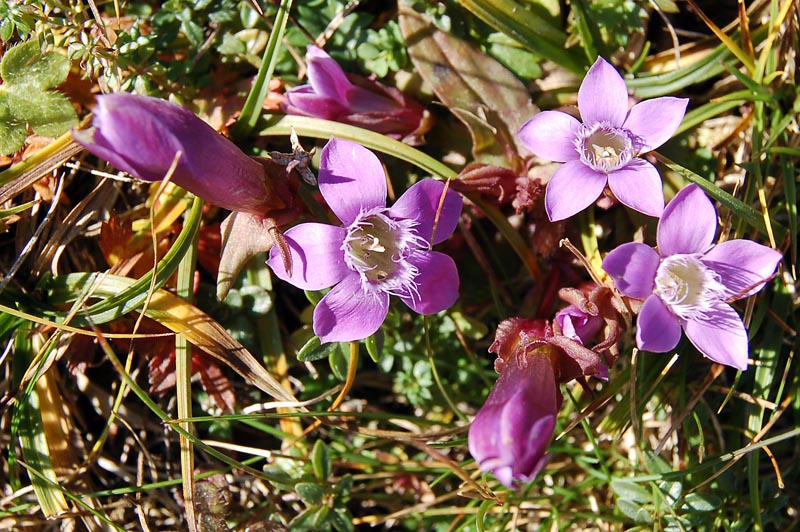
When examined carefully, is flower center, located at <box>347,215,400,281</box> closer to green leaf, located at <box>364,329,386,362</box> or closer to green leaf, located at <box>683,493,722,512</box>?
green leaf, located at <box>364,329,386,362</box>

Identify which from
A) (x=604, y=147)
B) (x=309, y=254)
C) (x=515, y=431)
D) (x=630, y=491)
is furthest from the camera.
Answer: (x=630, y=491)

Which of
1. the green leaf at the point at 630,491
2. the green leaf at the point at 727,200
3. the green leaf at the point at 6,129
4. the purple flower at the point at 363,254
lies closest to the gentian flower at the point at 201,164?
the purple flower at the point at 363,254

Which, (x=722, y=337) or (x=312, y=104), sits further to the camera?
(x=312, y=104)

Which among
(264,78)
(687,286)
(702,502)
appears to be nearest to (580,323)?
(687,286)

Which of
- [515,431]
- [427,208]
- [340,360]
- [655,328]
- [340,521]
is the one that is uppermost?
[427,208]

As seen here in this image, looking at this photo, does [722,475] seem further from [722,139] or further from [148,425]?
[148,425]

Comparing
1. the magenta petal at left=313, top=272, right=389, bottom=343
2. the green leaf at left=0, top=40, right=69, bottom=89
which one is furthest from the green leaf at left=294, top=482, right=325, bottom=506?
the green leaf at left=0, top=40, right=69, bottom=89

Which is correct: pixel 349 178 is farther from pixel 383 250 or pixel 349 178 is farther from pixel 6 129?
pixel 6 129
